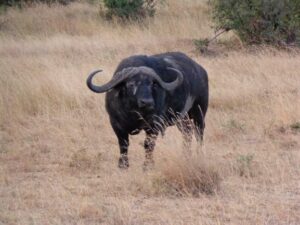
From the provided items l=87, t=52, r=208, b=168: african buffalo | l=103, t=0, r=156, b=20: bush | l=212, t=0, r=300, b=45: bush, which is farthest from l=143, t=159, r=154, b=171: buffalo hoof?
l=103, t=0, r=156, b=20: bush

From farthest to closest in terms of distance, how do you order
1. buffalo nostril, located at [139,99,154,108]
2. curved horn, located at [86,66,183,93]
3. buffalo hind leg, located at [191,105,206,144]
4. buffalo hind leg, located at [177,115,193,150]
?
buffalo hind leg, located at [191,105,206,144]
buffalo hind leg, located at [177,115,193,150]
curved horn, located at [86,66,183,93]
buffalo nostril, located at [139,99,154,108]

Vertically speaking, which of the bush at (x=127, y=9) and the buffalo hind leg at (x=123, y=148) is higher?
the bush at (x=127, y=9)

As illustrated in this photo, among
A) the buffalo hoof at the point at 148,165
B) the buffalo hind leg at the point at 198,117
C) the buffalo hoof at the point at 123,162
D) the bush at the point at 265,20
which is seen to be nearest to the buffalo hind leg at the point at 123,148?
the buffalo hoof at the point at 123,162

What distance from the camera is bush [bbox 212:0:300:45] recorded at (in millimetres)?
17047

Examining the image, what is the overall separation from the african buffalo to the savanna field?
237 mm

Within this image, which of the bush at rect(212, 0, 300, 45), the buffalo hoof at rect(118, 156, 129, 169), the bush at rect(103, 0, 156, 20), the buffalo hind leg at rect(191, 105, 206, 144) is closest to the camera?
the buffalo hoof at rect(118, 156, 129, 169)

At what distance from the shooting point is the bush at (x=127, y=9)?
21109mm

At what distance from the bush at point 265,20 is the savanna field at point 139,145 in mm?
516

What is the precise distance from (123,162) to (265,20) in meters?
9.76

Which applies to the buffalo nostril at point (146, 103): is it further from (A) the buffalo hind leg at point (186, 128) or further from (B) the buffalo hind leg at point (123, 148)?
(A) the buffalo hind leg at point (186, 128)

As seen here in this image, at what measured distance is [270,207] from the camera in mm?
6527

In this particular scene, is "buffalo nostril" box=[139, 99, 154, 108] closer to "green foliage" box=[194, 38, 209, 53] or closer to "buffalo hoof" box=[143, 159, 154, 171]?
"buffalo hoof" box=[143, 159, 154, 171]

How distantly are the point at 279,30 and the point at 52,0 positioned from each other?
11.0m

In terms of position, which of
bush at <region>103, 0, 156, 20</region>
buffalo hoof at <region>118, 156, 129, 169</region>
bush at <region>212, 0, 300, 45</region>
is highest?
bush at <region>103, 0, 156, 20</region>
